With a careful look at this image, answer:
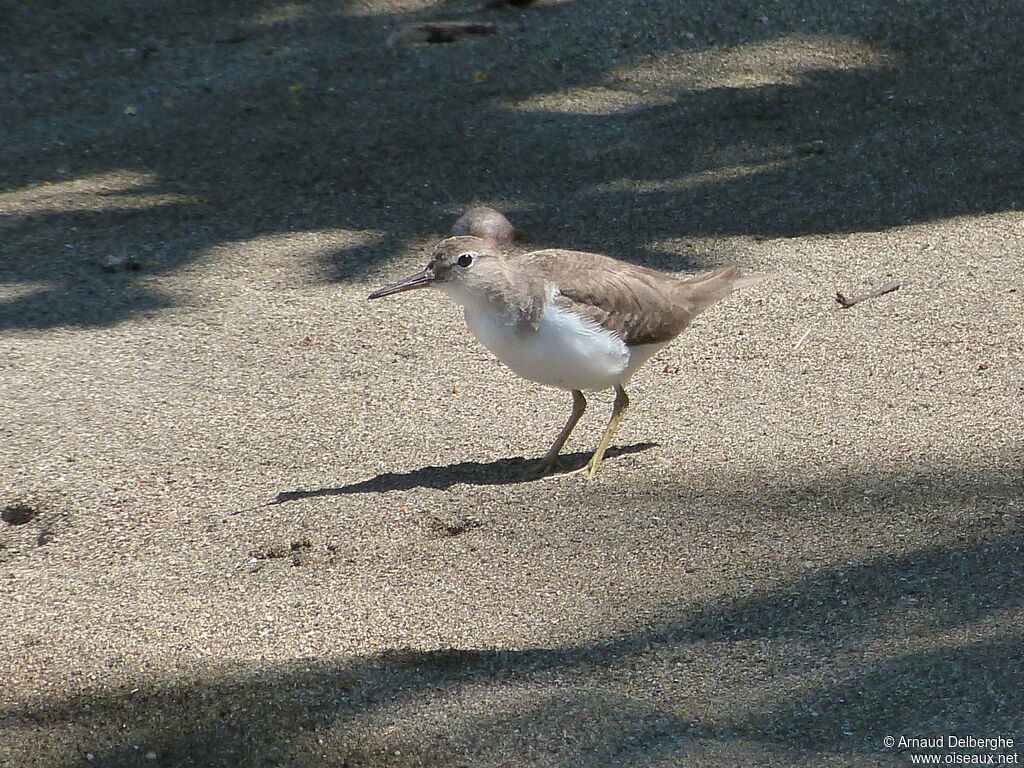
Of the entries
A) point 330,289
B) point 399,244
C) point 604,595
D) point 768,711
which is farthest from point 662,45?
point 768,711

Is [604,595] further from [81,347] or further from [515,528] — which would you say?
[81,347]

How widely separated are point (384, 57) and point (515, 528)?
597 centimetres

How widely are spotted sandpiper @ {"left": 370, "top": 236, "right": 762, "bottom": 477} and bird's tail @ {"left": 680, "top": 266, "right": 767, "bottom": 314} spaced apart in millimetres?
175

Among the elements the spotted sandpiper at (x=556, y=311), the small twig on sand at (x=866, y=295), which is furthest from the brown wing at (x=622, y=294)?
the small twig on sand at (x=866, y=295)

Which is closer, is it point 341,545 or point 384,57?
point 341,545

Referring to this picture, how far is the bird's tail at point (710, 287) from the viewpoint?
473 cm

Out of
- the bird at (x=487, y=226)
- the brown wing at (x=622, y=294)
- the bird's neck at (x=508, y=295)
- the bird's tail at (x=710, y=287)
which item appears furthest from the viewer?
the bird at (x=487, y=226)

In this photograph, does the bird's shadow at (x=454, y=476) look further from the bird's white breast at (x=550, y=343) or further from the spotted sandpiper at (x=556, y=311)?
the bird's white breast at (x=550, y=343)

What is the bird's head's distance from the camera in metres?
4.23

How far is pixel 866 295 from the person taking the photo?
19.5 ft

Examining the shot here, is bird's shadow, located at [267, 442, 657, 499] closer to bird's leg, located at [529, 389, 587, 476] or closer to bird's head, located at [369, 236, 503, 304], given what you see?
bird's leg, located at [529, 389, 587, 476]

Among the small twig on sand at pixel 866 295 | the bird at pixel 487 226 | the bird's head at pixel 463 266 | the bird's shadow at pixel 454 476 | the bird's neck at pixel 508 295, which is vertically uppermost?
the bird's head at pixel 463 266

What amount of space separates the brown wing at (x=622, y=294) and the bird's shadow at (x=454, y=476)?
1.60 feet

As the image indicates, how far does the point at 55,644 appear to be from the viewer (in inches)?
136
